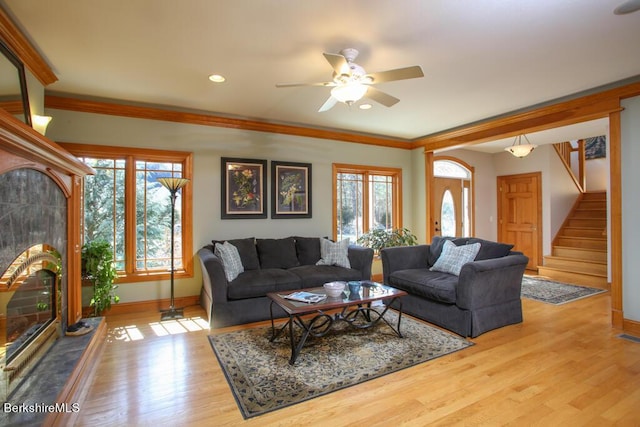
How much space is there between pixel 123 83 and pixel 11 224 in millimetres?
2100

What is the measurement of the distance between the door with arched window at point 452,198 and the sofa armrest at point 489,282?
303cm

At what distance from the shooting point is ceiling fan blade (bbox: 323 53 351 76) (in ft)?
7.26

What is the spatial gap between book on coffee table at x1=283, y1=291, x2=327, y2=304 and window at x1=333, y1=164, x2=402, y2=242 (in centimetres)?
235

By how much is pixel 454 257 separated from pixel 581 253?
390 centimetres

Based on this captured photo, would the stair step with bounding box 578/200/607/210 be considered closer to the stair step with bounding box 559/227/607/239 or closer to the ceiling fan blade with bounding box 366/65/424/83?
the stair step with bounding box 559/227/607/239

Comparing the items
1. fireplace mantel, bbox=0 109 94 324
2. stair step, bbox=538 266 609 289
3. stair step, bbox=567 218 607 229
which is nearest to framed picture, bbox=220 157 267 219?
fireplace mantel, bbox=0 109 94 324

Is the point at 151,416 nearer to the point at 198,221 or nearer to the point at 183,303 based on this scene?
the point at 183,303

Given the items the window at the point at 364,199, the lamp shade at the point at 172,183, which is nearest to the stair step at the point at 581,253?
the window at the point at 364,199

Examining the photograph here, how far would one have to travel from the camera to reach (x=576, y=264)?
228 inches

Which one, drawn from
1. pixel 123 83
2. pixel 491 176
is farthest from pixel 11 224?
pixel 491 176

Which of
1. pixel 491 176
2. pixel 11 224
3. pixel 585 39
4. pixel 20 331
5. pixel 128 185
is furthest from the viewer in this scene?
pixel 491 176

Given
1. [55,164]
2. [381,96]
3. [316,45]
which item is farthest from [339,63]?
Answer: [55,164]

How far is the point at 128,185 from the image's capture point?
13.3 ft

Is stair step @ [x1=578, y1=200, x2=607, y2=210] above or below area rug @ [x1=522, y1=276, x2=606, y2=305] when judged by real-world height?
above
